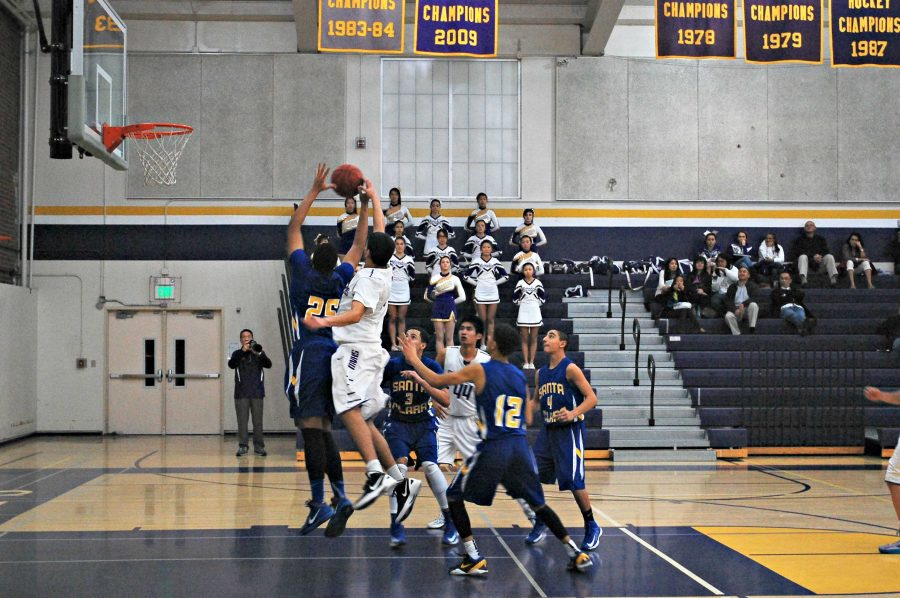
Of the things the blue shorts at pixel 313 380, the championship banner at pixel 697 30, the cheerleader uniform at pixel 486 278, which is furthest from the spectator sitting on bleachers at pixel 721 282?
the blue shorts at pixel 313 380

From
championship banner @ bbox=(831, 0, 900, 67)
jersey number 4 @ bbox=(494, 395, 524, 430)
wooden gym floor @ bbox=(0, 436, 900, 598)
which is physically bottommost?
wooden gym floor @ bbox=(0, 436, 900, 598)

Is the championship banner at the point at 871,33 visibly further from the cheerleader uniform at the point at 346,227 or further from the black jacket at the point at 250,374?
the black jacket at the point at 250,374

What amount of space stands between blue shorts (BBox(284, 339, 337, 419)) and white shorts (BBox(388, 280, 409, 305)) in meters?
9.88

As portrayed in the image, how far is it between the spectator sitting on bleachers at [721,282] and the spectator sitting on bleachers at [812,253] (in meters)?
1.64

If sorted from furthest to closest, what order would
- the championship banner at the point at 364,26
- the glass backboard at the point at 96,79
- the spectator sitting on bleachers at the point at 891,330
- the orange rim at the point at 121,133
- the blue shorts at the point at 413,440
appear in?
the spectator sitting on bleachers at the point at 891,330, the championship banner at the point at 364,26, the orange rim at the point at 121,133, the glass backboard at the point at 96,79, the blue shorts at the point at 413,440

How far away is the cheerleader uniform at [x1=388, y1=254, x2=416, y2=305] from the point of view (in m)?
17.1

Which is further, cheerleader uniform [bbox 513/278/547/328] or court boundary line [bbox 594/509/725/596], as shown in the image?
cheerleader uniform [bbox 513/278/547/328]

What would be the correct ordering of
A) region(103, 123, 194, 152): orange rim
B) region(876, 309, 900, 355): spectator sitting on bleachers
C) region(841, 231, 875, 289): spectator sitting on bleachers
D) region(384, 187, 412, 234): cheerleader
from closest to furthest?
1. region(103, 123, 194, 152): orange rim
2. region(876, 309, 900, 355): spectator sitting on bleachers
3. region(384, 187, 412, 234): cheerleader
4. region(841, 231, 875, 289): spectator sitting on bleachers

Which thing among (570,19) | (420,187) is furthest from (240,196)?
(570,19)

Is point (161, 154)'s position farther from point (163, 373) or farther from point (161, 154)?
point (163, 373)

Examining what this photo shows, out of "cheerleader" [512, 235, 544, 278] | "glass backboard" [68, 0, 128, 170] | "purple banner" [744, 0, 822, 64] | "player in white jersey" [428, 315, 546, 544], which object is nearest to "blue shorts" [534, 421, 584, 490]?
"player in white jersey" [428, 315, 546, 544]

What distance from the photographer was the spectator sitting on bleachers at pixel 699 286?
18.5 m

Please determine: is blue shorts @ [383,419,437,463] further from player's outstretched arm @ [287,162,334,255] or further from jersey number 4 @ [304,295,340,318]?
player's outstretched arm @ [287,162,334,255]

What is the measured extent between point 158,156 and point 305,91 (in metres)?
3.50
